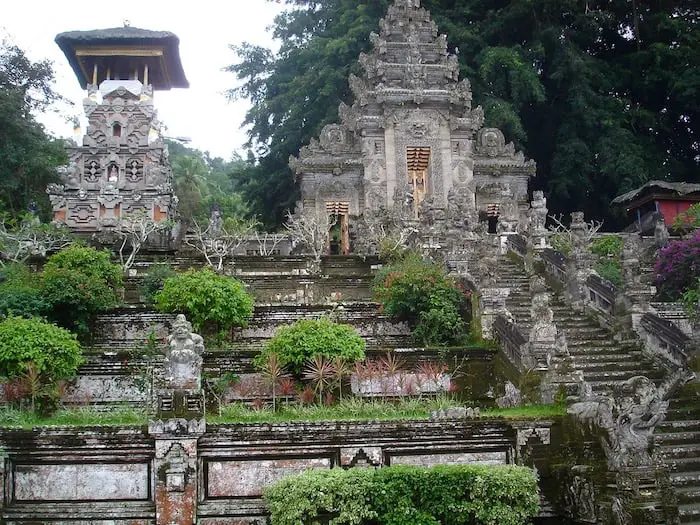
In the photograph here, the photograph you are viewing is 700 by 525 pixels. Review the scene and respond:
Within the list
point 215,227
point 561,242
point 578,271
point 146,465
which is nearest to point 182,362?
point 146,465

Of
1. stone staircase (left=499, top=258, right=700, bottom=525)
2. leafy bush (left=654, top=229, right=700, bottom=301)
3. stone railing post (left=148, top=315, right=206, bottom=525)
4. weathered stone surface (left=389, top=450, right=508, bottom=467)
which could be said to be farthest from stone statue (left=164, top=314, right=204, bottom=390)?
leafy bush (left=654, top=229, right=700, bottom=301)

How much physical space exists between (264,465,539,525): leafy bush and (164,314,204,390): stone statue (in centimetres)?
169

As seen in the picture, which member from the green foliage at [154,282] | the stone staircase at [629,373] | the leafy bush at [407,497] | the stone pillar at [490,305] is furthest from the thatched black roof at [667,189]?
the leafy bush at [407,497]

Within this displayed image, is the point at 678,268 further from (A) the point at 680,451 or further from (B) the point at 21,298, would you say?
(B) the point at 21,298

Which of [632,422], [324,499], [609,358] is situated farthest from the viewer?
[609,358]

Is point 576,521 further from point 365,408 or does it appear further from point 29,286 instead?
point 29,286

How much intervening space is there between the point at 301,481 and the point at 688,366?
676 cm

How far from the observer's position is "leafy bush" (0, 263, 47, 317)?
12.7m

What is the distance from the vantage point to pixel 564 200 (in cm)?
3400

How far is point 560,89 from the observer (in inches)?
1339

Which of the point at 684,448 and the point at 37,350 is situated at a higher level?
the point at 37,350

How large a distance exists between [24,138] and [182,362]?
80.7 ft

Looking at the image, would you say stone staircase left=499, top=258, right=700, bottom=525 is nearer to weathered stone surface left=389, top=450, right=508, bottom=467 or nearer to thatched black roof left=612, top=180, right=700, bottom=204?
weathered stone surface left=389, top=450, right=508, bottom=467

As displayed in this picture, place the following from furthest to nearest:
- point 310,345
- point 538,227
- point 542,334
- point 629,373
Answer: point 538,227 < point 629,373 < point 542,334 < point 310,345
